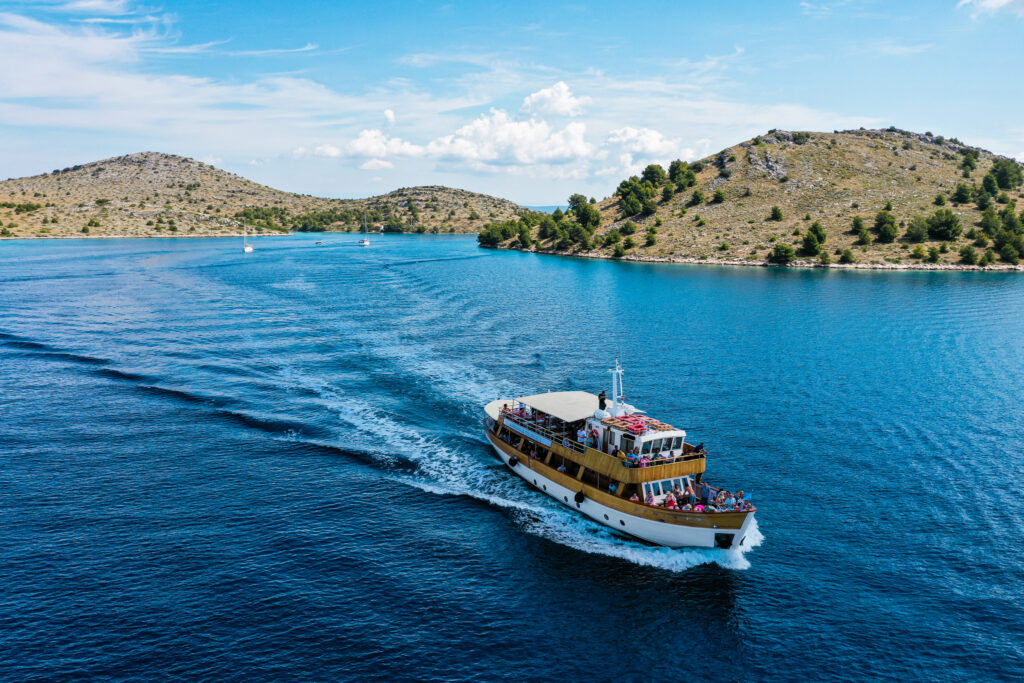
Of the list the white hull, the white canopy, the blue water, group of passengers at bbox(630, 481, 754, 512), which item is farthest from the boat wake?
the white canopy

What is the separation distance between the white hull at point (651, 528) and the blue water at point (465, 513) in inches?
42.5

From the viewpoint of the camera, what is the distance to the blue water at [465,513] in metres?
38.1

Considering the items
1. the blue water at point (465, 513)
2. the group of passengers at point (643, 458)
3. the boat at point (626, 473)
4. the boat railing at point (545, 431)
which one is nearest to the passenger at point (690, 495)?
the boat at point (626, 473)

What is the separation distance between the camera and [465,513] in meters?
54.3

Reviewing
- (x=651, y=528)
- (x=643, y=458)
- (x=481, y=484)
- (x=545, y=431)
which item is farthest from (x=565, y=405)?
(x=651, y=528)

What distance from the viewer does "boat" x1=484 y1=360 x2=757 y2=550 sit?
47562 millimetres

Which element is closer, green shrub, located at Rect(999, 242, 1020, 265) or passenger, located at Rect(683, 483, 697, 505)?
passenger, located at Rect(683, 483, 697, 505)

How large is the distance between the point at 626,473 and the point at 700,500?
6484 mm

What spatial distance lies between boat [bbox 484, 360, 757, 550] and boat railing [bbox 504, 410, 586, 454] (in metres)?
0.09

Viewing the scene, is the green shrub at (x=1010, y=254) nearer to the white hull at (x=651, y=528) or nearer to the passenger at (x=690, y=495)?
the passenger at (x=690, y=495)

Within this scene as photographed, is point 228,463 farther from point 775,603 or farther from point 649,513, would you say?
point 775,603

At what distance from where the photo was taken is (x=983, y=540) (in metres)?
48.6

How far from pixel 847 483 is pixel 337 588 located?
4536 cm

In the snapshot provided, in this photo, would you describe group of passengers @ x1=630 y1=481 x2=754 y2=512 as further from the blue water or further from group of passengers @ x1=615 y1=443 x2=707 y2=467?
the blue water
